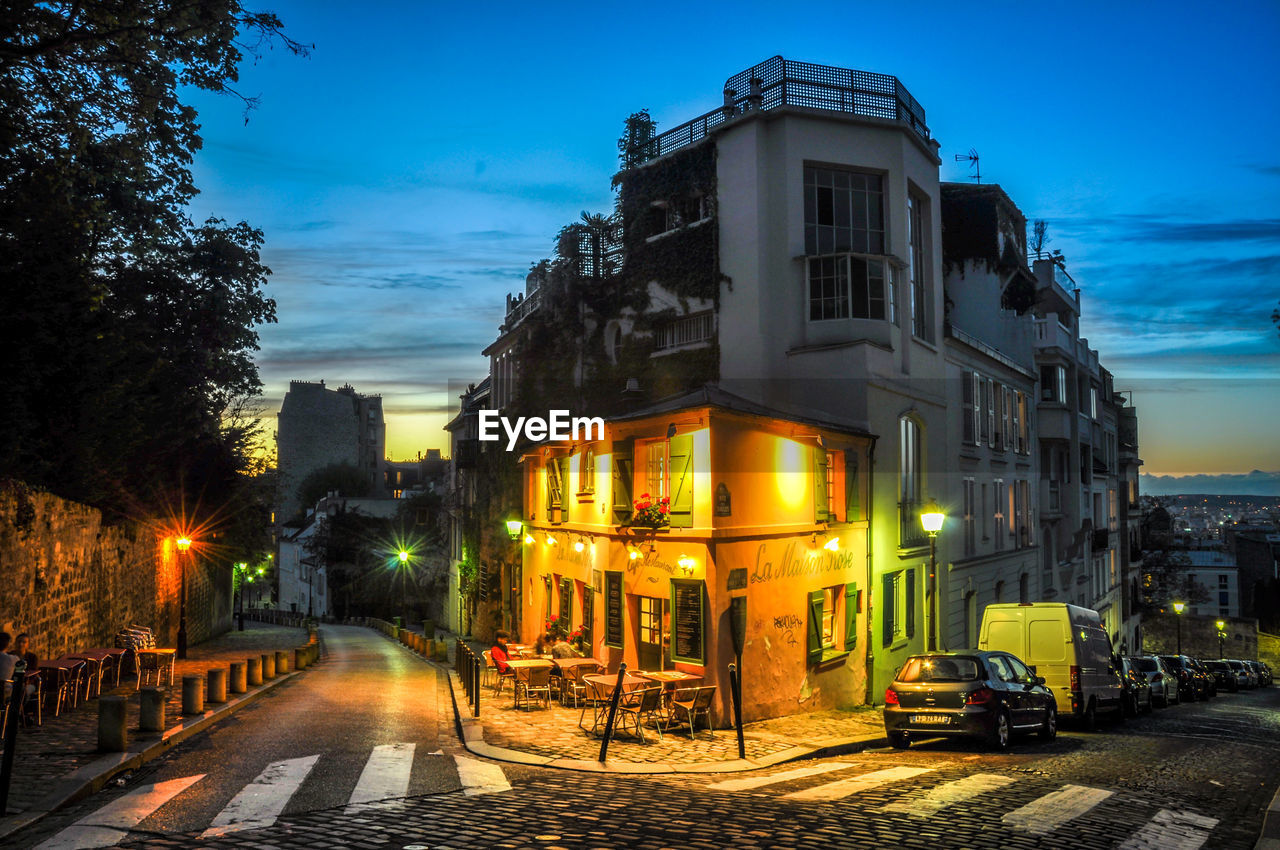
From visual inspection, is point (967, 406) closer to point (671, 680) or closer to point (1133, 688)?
point (1133, 688)

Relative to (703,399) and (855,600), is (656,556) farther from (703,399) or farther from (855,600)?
(855,600)

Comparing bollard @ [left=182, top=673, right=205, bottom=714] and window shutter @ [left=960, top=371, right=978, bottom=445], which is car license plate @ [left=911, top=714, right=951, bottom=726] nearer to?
bollard @ [left=182, top=673, right=205, bottom=714]

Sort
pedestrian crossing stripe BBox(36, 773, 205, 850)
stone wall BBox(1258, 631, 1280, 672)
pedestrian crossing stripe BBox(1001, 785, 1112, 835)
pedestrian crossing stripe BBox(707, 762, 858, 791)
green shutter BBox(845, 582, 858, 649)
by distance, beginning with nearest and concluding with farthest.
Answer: pedestrian crossing stripe BBox(36, 773, 205, 850), pedestrian crossing stripe BBox(1001, 785, 1112, 835), pedestrian crossing stripe BBox(707, 762, 858, 791), green shutter BBox(845, 582, 858, 649), stone wall BBox(1258, 631, 1280, 672)

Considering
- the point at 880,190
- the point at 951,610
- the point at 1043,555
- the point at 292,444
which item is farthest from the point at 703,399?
the point at 292,444

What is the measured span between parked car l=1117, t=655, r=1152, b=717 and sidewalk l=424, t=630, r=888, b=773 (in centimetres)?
732

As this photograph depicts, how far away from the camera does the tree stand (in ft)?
40.2

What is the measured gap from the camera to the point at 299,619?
68125mm

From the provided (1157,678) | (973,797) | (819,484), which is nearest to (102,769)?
(973,797)

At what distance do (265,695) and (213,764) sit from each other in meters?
8.29

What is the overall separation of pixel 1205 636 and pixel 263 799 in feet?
238

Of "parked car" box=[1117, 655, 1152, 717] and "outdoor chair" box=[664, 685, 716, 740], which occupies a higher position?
"outdoor chair" box=[664, 685, 716, 740]

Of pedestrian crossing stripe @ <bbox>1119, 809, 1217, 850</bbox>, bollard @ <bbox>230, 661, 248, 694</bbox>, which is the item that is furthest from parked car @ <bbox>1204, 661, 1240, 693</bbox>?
bollard @ <bbox>230, 661, 248, 694</bbox>

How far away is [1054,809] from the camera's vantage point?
9.34 m

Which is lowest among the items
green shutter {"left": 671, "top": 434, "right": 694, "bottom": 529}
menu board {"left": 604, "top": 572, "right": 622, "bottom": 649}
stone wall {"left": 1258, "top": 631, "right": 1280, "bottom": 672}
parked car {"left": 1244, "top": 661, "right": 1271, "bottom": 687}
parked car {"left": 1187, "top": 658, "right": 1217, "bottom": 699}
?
stone wall {"left": 1258, "top": 631, "right": 1280, "bottom": 672}
